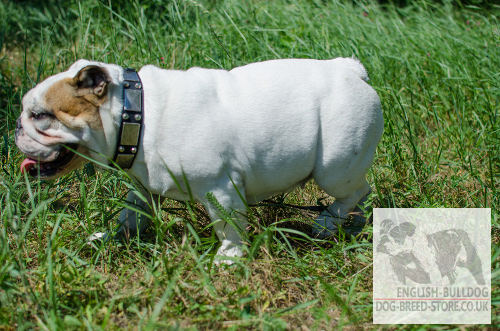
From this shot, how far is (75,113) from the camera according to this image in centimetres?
238

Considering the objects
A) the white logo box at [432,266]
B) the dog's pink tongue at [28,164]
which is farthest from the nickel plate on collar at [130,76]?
the white logo box at [432,266]

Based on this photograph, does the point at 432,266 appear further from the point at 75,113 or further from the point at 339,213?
the point at 75,113

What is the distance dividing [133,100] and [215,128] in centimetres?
40

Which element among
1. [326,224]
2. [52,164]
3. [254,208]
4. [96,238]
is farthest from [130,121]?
[326,224]

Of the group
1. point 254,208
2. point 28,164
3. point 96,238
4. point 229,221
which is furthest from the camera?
point 254,208

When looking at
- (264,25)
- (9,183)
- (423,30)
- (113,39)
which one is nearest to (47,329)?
(9,183)

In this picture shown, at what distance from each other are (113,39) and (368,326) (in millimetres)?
3120

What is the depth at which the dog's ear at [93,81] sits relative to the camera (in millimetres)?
2316

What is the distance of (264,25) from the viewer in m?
4.84

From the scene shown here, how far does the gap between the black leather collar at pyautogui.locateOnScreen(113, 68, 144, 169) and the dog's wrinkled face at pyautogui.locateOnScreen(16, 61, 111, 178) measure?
98 millimetres

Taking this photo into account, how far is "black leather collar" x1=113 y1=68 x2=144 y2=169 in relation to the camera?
7.69ft

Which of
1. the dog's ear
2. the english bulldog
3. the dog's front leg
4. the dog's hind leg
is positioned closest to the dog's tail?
the english bulldog

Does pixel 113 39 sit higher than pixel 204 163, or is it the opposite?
pixel 113 39

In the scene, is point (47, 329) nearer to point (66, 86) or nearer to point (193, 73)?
point (66, 86)
